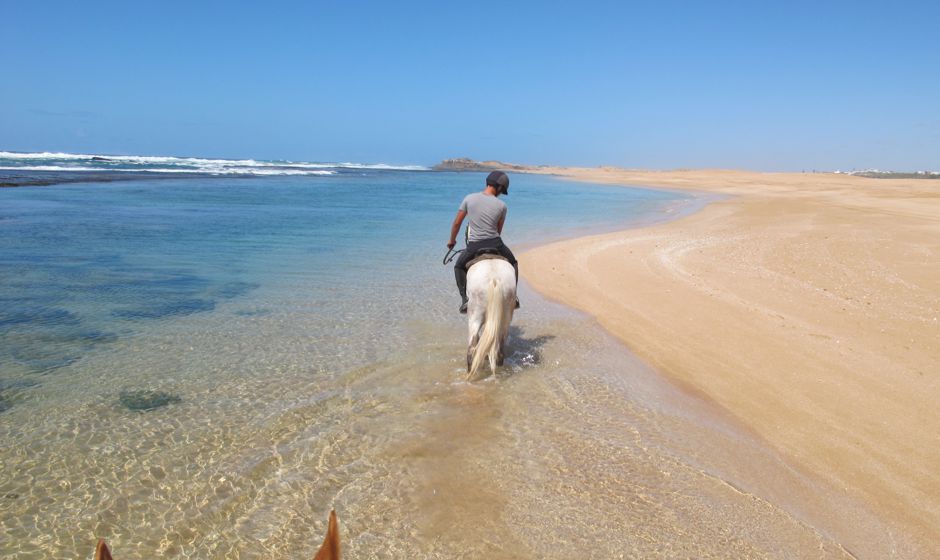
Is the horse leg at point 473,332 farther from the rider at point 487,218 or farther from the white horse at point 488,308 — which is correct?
the rider at point 487,218

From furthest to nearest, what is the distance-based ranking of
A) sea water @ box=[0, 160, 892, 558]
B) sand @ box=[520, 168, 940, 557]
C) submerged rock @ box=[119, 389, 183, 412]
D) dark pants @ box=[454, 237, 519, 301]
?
dark pants @ box=[454, 237, 519, 301]
submerged rock @ box=[119, 389, 183, 412]
sand @ box=[520, 168, 940, 557]
sea water @ box=[0, 160, 892, 558]

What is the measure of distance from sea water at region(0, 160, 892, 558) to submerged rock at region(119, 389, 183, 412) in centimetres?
3

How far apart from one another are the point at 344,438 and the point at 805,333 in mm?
6869

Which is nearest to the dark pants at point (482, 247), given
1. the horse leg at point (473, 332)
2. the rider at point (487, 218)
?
the rider at point (487, 218)

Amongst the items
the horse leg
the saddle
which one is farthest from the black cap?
the horse leg

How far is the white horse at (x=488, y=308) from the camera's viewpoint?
256 inches

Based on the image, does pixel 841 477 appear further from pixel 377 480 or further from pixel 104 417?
pixel 104 417

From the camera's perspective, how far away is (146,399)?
226 inches

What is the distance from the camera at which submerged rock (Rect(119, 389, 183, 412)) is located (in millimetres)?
5586

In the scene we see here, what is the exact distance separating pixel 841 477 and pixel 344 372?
4999 millimetres

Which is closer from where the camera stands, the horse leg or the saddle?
the horse leg

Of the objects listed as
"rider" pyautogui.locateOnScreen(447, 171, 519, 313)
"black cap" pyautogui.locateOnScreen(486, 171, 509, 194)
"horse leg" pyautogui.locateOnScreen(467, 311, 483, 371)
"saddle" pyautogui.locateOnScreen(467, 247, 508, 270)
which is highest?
"black cap" pyautogui.locateOnScreen(486, 171, 509, 194)

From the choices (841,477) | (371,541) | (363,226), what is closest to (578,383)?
(841,477)

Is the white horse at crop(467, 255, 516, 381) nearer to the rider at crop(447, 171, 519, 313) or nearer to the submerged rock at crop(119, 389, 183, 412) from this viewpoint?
the rider at crop(447, 171, 519, 313)
